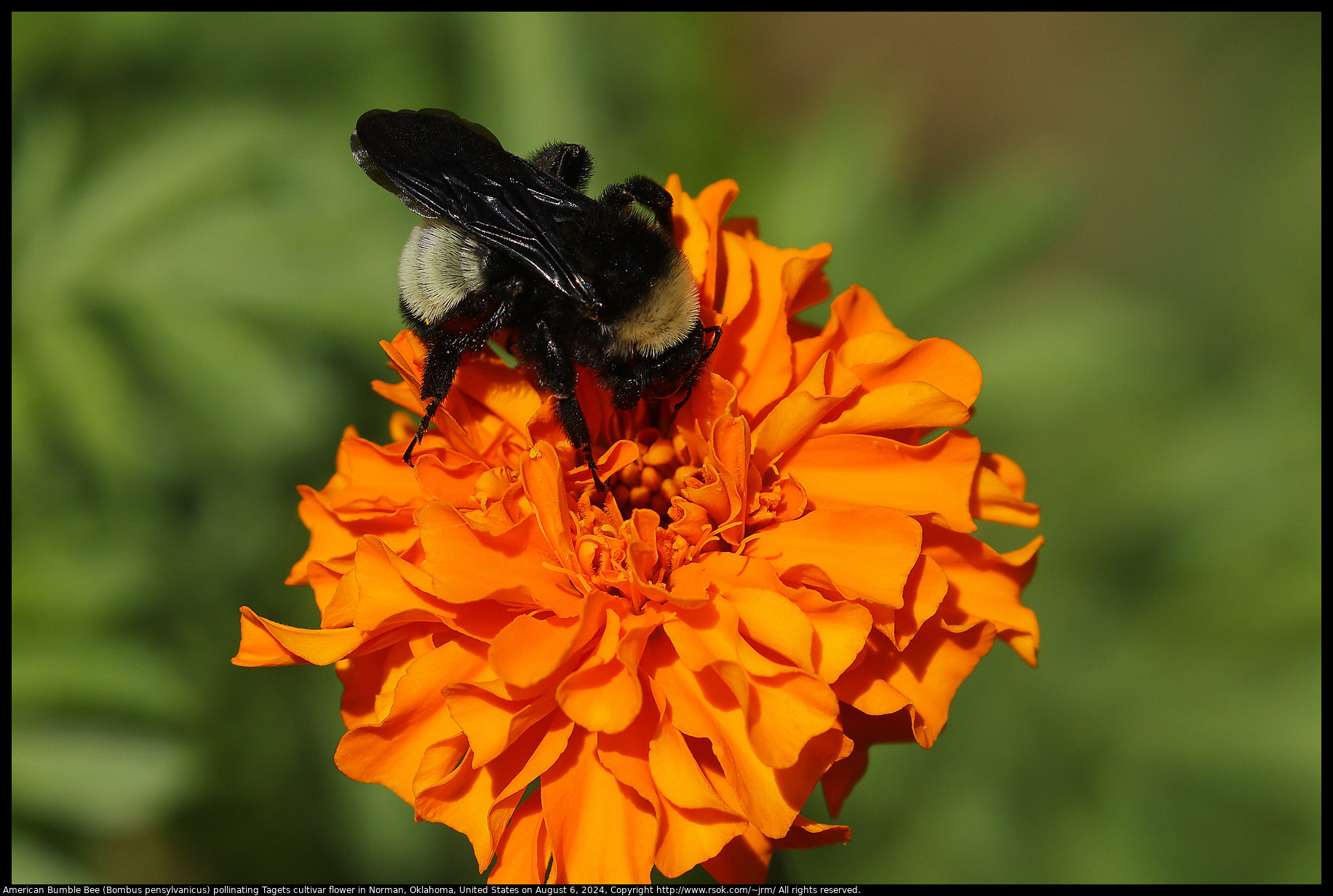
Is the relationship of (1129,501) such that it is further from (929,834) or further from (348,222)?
(348,222)

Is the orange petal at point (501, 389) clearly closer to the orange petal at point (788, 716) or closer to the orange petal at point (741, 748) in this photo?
the orange petal at point (741, 748)

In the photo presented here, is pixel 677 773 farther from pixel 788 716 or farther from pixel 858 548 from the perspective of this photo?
pixel 858 548

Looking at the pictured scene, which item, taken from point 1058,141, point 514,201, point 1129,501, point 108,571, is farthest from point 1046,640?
point 1058,141

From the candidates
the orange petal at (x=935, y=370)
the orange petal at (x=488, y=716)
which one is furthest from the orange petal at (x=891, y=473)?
the orange petal at (x=488, y=716)

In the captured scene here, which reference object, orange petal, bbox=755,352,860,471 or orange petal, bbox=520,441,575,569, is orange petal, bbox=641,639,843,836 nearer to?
orange petal, bbox=520,441,575,569

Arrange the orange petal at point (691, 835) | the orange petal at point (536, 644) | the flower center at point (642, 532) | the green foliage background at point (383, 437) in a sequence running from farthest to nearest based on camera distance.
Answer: the green foliage background at point (383, 437)
the flower center at point (642, 532)
the orange petal at point (691, 835)
the orange petal at point (536, 644)

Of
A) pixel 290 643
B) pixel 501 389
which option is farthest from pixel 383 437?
pixel 290 643
